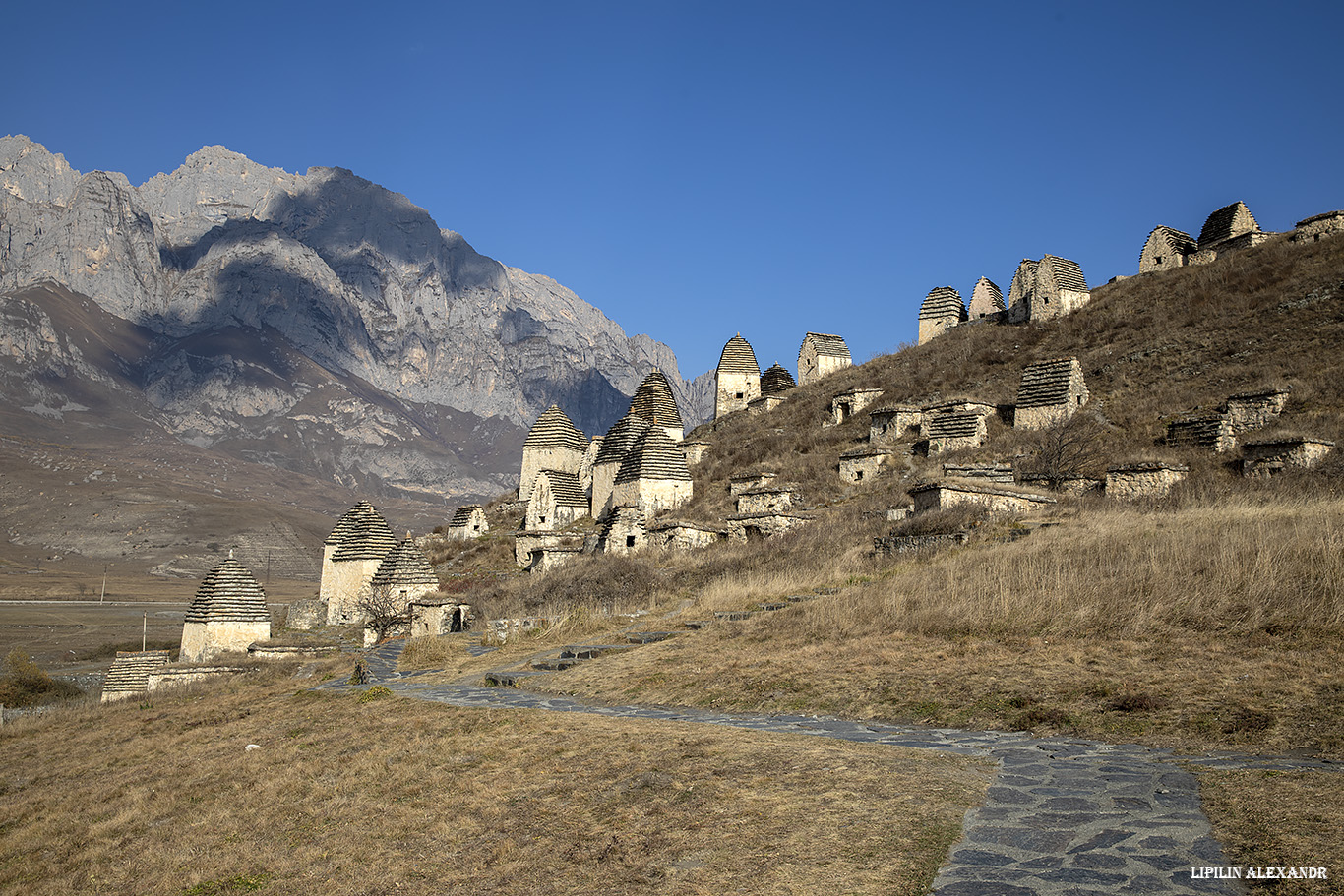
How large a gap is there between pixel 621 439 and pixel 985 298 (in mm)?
25243

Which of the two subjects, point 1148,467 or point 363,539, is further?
point 363,539

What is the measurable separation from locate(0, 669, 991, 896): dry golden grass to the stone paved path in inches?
9.7

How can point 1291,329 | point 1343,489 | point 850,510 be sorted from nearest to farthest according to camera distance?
point 1343,489 < point 850,510 < point 1291,329

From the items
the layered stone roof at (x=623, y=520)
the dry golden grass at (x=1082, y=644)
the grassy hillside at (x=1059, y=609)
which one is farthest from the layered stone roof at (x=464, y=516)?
the dry golden grass at (x=1082, y=644)

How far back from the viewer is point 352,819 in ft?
26.5

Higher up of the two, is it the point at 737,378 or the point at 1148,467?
the point at 737,378

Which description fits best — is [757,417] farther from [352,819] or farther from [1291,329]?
[352,819]

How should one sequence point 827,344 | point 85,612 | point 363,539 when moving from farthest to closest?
point 85,612 < point 827,344 < point 363,539

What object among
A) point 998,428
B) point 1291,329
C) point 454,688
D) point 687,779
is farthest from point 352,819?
point 1291,329

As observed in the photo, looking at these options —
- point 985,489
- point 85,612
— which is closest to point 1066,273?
point 985,489

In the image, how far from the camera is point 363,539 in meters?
32.1

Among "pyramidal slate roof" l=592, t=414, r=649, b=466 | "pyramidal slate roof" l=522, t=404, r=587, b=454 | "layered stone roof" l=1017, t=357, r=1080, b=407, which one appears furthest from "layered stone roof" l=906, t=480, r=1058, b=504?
"pyramidal slate roof" l=522, t=404, r=587, b=454

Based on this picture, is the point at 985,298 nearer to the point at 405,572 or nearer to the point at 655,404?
the point at 655,404

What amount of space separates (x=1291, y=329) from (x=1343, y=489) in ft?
52.5
